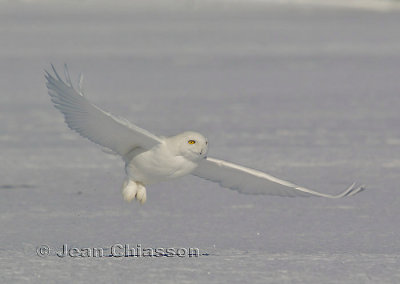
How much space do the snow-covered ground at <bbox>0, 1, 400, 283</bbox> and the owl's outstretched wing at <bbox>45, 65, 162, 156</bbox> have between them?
0.58 metres

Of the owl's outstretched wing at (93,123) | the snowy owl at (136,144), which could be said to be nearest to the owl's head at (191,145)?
the snowy owl at (136,144)

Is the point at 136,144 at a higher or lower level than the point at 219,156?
lower

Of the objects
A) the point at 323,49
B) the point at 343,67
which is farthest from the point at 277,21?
the point at 343,67

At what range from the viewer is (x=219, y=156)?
7250mm

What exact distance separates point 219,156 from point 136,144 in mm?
3140

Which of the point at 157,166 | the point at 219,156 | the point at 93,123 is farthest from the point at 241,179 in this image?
the point at 219,156

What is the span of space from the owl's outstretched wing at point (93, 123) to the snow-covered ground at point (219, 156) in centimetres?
58

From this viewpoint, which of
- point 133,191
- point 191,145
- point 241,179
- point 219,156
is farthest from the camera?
point 219,156

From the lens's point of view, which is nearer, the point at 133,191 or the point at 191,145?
the point at 191,145

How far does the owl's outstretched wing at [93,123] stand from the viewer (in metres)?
3.93

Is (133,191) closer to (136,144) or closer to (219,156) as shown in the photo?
(136,144)

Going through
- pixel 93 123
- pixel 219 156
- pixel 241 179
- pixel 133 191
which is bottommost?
pixel 133 191

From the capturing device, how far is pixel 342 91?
11344 mm

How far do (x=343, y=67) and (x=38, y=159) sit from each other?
26.6 ft
